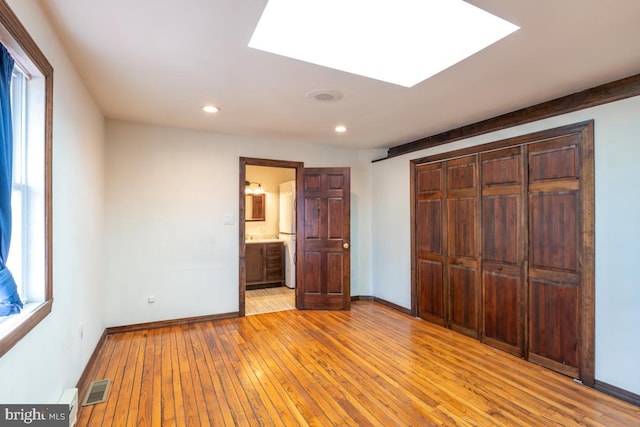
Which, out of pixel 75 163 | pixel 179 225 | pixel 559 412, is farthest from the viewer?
pixel 179 225

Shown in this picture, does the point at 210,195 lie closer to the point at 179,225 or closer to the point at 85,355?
the point at 179,225

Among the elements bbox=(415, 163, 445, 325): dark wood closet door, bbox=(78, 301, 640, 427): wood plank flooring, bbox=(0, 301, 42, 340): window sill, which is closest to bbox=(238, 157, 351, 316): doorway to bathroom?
bbox=(78, 301, 640, 427): wood plank flooring

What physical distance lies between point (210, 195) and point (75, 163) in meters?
1.84

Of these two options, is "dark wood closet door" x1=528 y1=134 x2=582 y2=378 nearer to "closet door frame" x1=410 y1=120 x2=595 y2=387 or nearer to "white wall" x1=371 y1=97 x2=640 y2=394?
"closet door frame" x1=410 y1=120 x2=595 y2=387

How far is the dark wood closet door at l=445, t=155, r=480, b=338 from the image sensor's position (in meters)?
3.61

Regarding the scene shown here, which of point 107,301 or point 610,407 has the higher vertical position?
point 107,301

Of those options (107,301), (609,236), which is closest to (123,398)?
(107,301)

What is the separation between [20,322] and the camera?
1.45m

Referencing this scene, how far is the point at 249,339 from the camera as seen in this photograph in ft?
11.5

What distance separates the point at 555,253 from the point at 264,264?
4.45m

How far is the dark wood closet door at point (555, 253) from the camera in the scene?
8.96 ft

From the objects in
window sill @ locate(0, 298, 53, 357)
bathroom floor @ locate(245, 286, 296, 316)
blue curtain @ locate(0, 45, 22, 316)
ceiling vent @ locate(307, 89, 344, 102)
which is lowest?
bathroom floor @ locate(245, 286, 296, 316)

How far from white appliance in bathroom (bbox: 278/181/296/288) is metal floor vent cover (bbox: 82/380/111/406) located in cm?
337

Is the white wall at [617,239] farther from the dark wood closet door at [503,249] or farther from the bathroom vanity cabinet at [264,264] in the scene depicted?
the bathroom vanity cabinet at [264,264]
